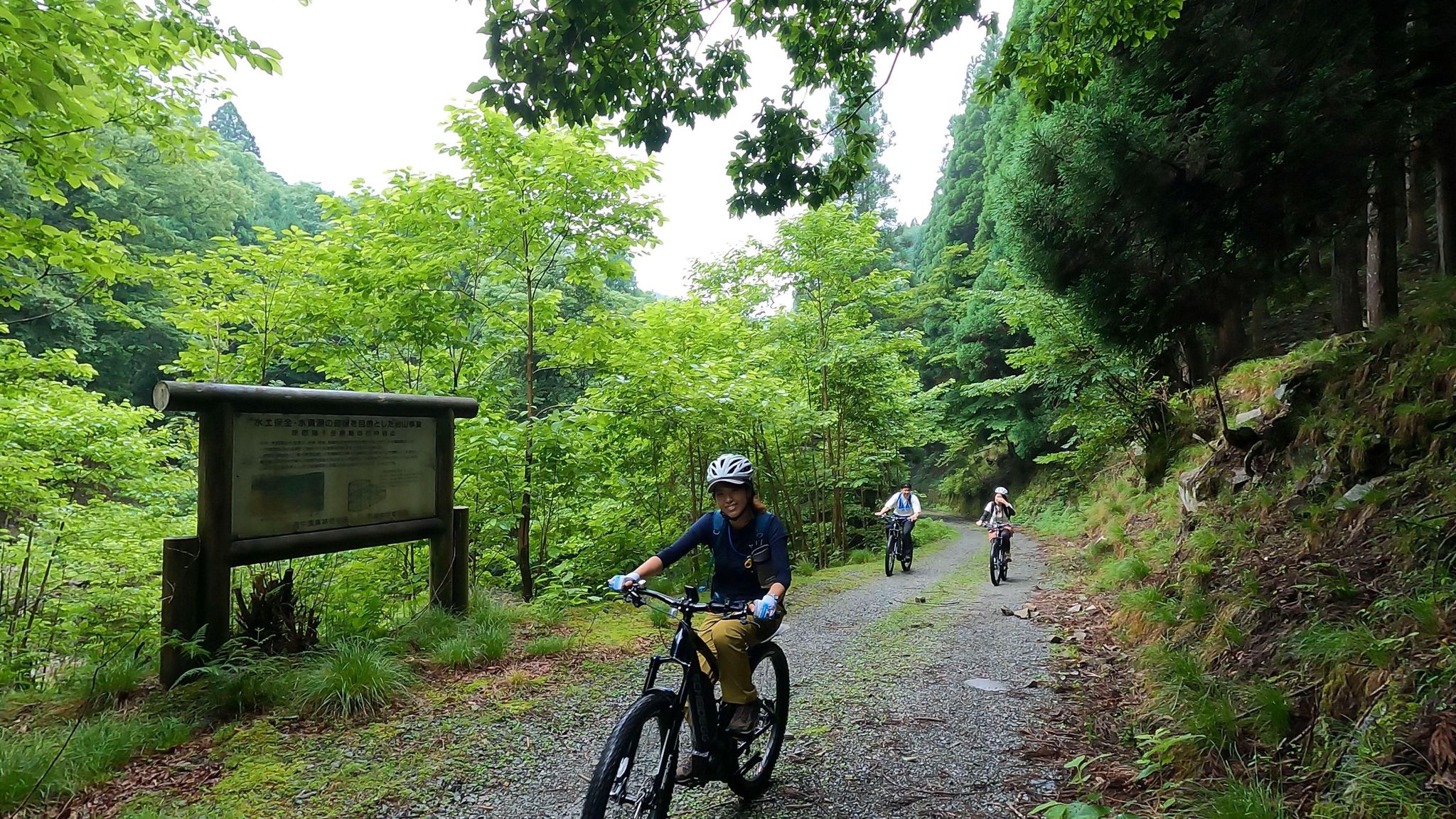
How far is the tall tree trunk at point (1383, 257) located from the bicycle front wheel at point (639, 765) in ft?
17.9

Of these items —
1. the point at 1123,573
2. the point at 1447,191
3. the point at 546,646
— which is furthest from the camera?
the point at 1123,573

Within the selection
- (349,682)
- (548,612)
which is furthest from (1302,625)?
(548,612)

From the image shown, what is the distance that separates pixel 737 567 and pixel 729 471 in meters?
0.49

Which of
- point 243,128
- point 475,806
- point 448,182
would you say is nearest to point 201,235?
point 243,128

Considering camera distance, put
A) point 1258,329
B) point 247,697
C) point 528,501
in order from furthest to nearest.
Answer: point 1258,329 < point 528,501 < point 247,697

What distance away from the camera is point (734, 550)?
3.25 meters

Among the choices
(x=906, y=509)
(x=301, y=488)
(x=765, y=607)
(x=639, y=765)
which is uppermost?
(x=301, y=488)

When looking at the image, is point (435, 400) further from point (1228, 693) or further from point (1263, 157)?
point (1263, 157)

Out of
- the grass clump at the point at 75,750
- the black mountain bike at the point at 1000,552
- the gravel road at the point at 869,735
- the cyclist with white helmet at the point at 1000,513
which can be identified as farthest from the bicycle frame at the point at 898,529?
the grass clump at the point at 75,750

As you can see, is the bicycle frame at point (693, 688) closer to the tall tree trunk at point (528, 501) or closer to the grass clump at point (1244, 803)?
the grass clump at point (1244, 803)

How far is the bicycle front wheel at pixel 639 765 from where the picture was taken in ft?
7.40

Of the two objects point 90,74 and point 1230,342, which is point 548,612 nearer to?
point 90,74

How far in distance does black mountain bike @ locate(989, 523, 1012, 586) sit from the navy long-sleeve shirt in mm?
8098

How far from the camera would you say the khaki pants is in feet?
9.62
